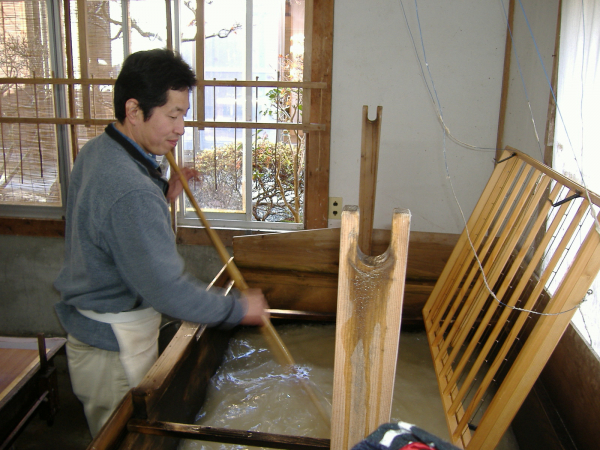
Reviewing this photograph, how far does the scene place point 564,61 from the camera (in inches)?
76.8

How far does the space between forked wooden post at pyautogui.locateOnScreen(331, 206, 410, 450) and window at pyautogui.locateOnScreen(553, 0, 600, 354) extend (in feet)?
3.35

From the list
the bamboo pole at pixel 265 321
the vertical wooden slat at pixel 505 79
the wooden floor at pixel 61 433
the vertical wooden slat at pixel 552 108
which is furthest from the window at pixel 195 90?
the wooden floor at pixel 61 433

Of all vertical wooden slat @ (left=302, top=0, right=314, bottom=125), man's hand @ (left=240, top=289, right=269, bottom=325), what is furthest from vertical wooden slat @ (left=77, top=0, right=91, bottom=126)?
man's hand @ (left=240, top=289, right=269, bottom=325)

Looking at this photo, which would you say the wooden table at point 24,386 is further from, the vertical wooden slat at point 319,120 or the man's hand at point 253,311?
the vertical wooden slat at point 319,120

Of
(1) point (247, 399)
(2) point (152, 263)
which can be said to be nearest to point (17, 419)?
(1) point (247, 399)

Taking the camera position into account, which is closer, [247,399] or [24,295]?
[247,399]

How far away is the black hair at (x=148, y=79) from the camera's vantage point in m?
1.20

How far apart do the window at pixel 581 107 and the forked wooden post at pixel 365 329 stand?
102 centimetres

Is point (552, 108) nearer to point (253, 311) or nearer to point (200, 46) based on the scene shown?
point (253, 311)

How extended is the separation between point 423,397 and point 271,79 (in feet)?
7.98

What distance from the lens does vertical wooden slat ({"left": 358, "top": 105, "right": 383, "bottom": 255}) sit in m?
2.59

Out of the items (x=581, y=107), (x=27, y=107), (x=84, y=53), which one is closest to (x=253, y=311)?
(x=581, y=107)

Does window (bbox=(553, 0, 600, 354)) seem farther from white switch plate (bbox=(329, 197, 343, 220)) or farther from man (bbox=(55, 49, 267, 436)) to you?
white switch plate (bbox=(329, 197, 343, 220))

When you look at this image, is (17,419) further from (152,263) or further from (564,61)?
(564,61)
